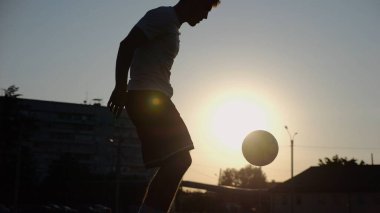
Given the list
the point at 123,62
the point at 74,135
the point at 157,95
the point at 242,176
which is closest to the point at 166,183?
the point at 157,95

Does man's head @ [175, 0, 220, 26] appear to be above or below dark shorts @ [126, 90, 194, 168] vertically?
above

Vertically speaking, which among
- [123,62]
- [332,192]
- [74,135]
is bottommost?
[332,192]

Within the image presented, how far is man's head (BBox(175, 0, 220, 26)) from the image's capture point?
3.79 meters

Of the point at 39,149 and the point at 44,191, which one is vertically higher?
the point at 39,149

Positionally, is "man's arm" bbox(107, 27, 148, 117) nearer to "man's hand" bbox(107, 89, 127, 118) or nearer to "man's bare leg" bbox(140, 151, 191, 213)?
"man's hand" bbox(107, 89, 127, 118)

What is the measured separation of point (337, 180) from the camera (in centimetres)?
6256

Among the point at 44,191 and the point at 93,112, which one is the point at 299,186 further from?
the point at 93,112

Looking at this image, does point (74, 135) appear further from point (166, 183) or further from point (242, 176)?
point (166, 183)

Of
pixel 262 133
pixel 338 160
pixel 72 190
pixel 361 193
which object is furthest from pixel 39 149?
pixel 262 133

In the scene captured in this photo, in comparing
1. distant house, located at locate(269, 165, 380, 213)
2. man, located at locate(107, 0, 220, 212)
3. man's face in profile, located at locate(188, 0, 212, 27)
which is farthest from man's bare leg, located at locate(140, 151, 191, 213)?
distant house, located at locate(269, 165, 380, 213)

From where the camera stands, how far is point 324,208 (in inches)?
2372

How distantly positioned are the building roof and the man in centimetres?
5676

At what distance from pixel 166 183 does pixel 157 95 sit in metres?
0.63

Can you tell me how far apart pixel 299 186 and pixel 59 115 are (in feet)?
201
